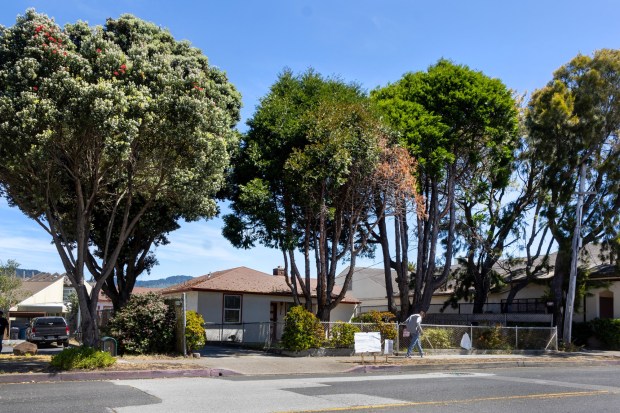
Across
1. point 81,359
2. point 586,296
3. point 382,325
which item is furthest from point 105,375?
point 586,296

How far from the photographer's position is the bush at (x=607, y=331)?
30.0 metres

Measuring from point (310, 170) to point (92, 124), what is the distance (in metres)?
9.14

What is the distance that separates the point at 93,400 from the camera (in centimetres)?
1069

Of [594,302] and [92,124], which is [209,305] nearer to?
[92,124]

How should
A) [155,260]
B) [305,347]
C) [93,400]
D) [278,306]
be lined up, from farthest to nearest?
[278,306]
[155,260]
[305,347]
[93,400]

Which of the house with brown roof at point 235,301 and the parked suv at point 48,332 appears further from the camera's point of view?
the house with brown roof at point 235,301

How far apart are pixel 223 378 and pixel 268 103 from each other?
1226 centimetres

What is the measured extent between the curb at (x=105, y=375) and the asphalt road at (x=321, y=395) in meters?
0.62

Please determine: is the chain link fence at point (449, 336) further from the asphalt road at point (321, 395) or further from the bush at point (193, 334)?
the asphalt road at point (321, 395)

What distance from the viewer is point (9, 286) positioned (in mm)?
52594

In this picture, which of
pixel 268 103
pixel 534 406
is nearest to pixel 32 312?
pixel 268 103

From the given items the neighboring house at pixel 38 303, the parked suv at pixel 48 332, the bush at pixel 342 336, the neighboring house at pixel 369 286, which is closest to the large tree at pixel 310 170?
the bush at pixel 342 336

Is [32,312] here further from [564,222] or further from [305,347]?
[564,222]

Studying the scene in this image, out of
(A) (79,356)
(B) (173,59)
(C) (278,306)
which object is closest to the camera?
(A) (79,356)
